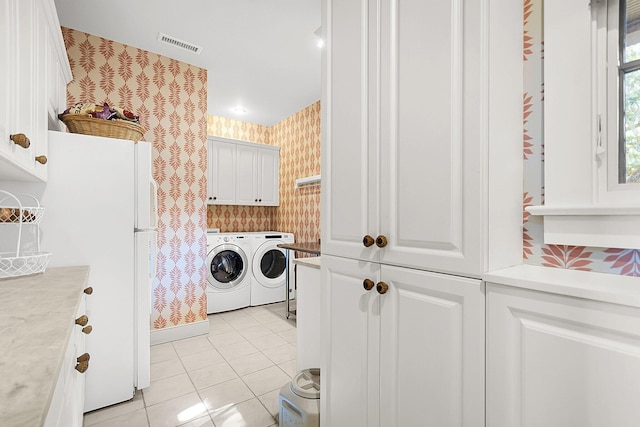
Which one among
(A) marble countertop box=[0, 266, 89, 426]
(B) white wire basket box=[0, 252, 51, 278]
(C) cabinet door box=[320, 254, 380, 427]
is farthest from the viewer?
(B) white wire basket box=[0, 252, 51, 278]

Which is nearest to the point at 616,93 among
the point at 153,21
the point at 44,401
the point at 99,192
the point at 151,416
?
the point at 44,401

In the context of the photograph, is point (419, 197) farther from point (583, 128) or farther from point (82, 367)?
point (82, 367)

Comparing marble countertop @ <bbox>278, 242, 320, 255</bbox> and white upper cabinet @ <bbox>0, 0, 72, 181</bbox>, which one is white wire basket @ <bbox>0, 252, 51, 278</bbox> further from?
marble countertop @ <bbox>278, 242, 320, 255</bbox>

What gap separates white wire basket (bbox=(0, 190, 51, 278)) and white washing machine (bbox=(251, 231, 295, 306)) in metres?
2.31

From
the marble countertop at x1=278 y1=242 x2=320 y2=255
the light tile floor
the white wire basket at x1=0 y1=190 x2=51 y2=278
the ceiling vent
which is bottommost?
the light tile floor

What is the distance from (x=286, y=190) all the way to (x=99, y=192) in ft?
9.44

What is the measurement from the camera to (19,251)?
1414mm

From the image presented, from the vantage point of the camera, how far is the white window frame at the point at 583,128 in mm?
796

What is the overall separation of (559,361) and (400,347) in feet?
1.40

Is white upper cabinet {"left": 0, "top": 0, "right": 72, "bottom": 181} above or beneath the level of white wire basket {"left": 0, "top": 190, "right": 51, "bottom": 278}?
above

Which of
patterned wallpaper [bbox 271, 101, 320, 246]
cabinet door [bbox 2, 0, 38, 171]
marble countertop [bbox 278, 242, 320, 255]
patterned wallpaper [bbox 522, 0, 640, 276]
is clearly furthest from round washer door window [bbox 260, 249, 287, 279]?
patterned wallpaper [bbox 522, 0, 640, 276]

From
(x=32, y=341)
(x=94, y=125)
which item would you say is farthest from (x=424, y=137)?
(x=94, y=125)

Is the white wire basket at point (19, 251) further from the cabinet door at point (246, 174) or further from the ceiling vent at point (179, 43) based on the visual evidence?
the cabinet door at point (246, 174)

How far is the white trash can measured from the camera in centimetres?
136
